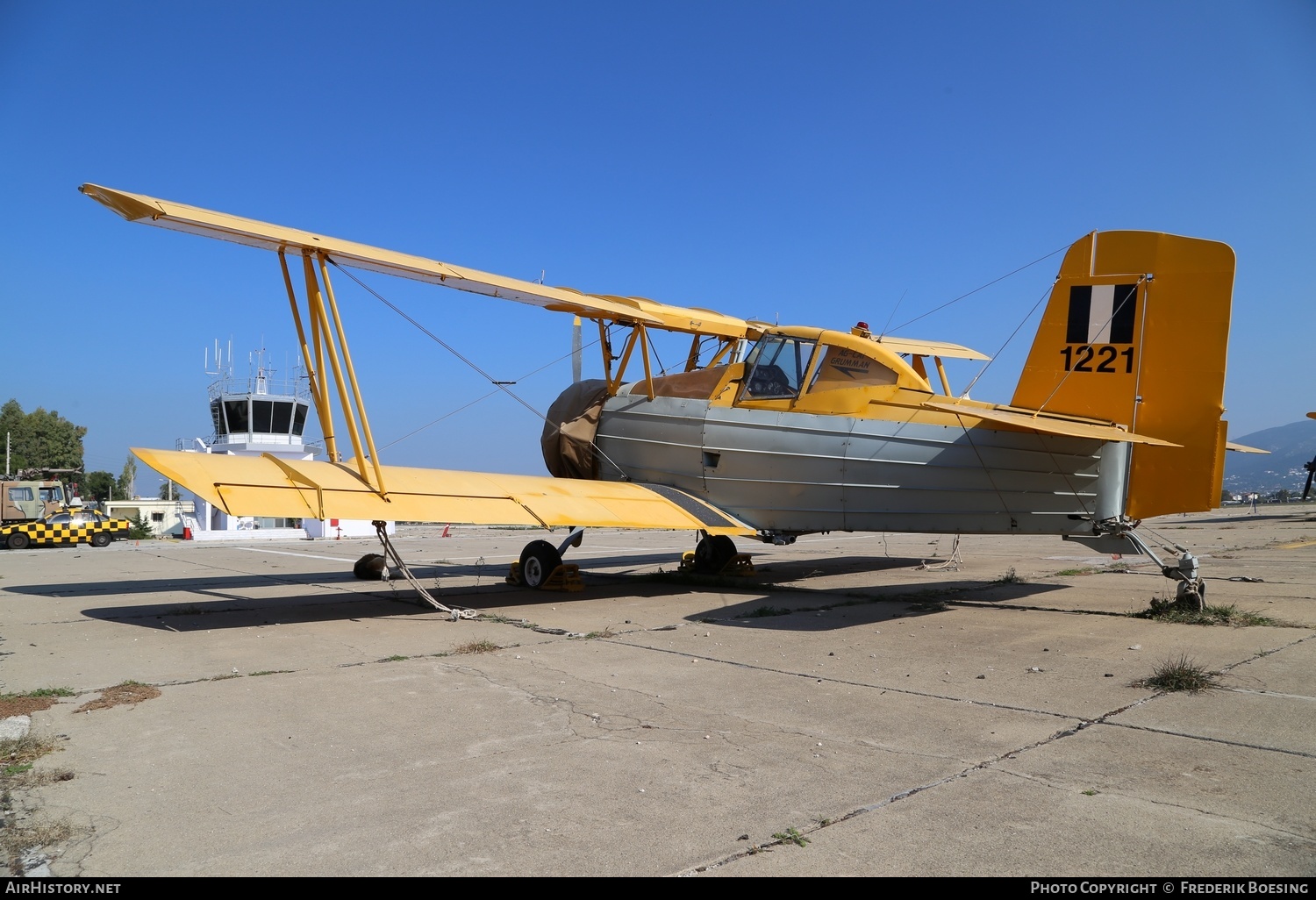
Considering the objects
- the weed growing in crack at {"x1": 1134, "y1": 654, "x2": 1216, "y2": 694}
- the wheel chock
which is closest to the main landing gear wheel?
the wheel chock

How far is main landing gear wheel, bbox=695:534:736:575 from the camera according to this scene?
13930mm

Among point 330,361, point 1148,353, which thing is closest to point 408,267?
point 330,361

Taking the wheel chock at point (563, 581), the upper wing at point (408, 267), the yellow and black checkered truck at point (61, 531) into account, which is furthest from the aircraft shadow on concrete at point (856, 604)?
the yellow and black checkered truck at point (61, 531)

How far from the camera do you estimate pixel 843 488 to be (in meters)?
10.1

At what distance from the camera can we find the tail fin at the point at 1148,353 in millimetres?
8484

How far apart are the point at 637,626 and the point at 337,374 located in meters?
4.34

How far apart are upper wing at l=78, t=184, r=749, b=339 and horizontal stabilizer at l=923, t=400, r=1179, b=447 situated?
409 centimetres

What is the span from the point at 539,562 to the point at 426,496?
8.81ft

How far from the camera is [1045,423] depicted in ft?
28.3

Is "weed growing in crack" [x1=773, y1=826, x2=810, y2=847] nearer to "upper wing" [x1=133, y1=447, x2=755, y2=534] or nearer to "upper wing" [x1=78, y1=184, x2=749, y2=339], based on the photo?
"upper wing" [x1=133, y1=447, x2=755, y2=534]

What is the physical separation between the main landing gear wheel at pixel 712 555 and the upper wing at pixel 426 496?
2302 millimetres

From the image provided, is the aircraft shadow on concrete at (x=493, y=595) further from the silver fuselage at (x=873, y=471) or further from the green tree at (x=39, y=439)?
the green tree at (x=39, y=439)

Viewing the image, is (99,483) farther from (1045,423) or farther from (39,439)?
(1045,423)
